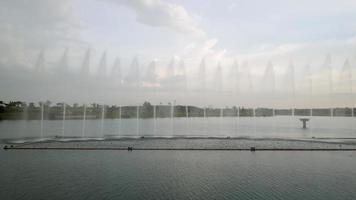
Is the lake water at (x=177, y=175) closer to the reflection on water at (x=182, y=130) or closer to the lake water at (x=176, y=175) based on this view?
the lake water at (x=176, y=175)

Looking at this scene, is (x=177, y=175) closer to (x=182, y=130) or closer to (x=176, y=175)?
(x=176, y=175)

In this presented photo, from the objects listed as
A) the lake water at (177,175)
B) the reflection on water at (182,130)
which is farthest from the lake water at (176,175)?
the reflection on water at (182,130)

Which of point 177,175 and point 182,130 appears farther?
point 182,130

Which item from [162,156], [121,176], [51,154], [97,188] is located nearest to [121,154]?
[162,156]

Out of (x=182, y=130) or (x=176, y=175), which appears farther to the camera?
(x=182, y=130)

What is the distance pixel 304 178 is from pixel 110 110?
125 meters

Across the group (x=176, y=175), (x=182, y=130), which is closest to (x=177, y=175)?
(x=176, y=175)

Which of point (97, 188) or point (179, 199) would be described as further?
point (97, 188)

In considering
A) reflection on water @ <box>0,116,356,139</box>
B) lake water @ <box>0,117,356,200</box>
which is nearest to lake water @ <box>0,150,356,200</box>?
lake water @ <box>0,117,356,200</box>

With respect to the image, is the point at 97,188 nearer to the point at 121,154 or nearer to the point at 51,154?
the point at 121,154

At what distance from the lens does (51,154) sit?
24.6m

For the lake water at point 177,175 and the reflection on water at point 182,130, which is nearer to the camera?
the lake water at point 177,175

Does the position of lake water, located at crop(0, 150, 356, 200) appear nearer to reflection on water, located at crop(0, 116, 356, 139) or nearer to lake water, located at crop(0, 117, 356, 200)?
lake water, located at crop(0, 117, 356, 200)

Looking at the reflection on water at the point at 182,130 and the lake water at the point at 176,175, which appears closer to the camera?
the lake water at the point at 176,175
